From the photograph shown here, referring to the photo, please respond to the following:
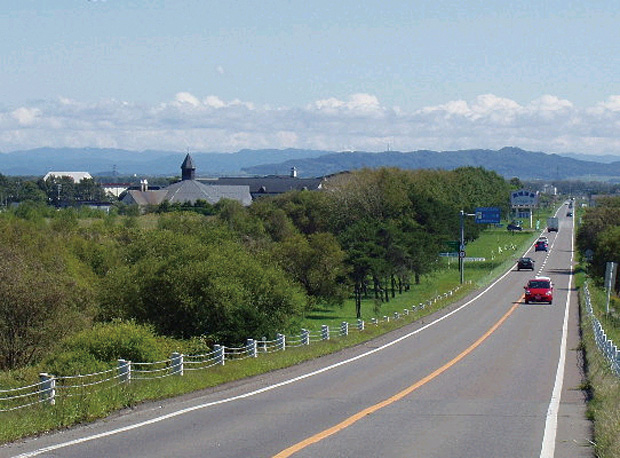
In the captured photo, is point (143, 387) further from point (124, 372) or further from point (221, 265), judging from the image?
point (221, 265)

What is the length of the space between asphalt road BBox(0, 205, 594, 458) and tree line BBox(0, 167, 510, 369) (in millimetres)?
12752

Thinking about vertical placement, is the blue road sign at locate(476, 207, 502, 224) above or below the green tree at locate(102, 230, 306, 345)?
above

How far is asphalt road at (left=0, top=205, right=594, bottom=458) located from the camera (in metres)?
13.7

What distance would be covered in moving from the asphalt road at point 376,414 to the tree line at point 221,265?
12752 mm

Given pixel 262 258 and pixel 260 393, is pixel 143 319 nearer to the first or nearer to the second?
pixel 262 258

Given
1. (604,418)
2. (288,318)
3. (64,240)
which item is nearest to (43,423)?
(604,418)

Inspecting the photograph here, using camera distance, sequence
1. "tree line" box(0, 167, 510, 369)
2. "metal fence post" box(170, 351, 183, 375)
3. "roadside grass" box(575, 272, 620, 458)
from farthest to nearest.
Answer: "tree line" box(0, 167, 510, 369) → "metal fence post" box(170, 351, 183, 375) → "roadside grass" box(575, 272, 620, 458)

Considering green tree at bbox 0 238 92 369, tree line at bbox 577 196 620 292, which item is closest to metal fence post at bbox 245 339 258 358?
green tree at bbox 0 238 92 369

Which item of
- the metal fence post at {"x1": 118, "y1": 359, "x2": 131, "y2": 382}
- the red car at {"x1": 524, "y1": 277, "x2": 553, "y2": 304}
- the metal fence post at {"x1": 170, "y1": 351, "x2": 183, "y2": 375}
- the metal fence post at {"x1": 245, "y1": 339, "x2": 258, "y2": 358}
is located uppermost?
the metal fence post at {"x1": 118, "y1": 359, "x2": 131, "y2": 382}

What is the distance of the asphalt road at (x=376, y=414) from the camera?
13.7 m

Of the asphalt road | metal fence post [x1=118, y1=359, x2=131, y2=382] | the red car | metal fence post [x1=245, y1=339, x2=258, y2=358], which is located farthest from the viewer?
the red car

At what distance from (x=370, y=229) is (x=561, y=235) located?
80561mm

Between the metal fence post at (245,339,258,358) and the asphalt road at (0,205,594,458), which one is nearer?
the asphalt road at (0,205,594,458)

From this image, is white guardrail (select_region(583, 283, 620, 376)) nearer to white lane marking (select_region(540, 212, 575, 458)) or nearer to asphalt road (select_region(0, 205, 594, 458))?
asphalt road (select_region(0, 205, 594, 458))
